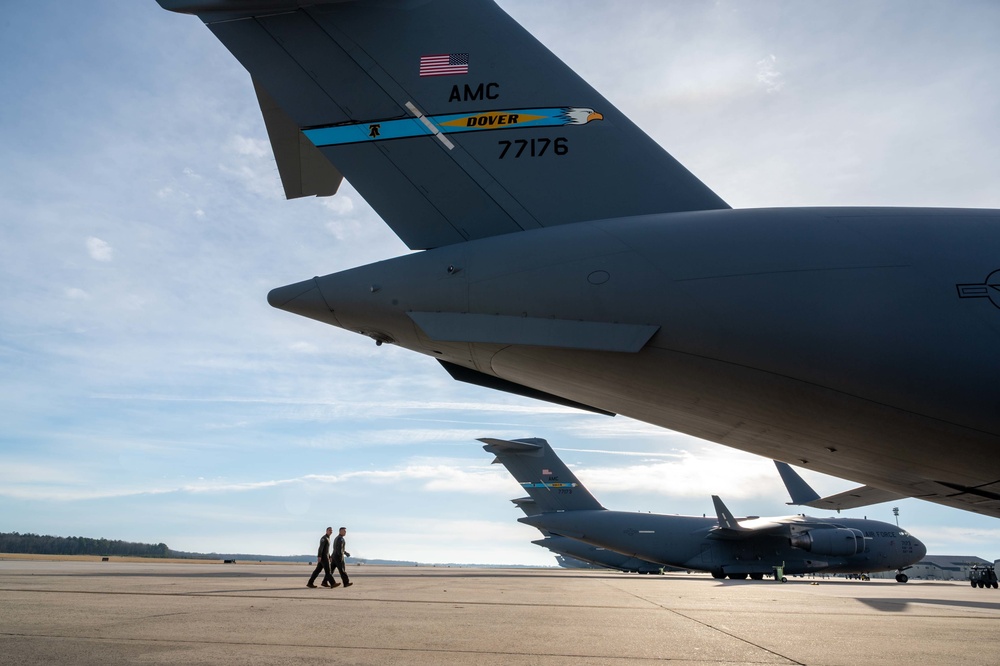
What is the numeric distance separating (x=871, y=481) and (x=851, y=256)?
4.97ft

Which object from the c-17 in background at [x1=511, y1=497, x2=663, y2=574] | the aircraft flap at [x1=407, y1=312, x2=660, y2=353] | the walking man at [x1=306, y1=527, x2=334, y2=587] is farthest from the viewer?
the c-17 in background at [x1=511, y1=497, x2=663, y2=574]

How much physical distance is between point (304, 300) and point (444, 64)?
1.65m

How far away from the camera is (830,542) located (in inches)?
880

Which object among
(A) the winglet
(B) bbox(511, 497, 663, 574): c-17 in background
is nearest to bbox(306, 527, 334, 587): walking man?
(A) the winglet

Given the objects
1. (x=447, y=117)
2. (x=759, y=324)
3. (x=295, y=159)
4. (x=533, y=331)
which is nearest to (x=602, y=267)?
(x=533, y=331)

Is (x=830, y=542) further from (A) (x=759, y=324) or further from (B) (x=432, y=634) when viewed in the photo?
(A) (x=759, y=324)

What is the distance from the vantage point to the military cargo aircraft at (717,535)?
74.4ft

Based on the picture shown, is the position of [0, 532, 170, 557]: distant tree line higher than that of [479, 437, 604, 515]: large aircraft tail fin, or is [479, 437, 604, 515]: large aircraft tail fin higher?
[479, 437, 604, 515]: large aircraft tail fin

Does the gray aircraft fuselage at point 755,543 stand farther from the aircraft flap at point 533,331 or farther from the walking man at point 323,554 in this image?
the aircraft flap at point 533,331

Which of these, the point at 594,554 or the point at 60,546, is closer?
the point at 594,554

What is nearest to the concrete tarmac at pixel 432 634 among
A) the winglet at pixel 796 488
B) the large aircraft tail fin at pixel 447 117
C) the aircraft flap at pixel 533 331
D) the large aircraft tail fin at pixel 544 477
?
the aircraft flap at pixel 533 331

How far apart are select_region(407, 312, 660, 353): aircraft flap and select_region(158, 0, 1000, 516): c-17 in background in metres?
0.01

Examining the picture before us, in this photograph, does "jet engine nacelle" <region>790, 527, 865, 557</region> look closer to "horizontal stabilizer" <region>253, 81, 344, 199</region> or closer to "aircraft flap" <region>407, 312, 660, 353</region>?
"horizontal stabilizer" <region>253, 81, 344, 199</region>

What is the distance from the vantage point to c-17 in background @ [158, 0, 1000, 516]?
2.72m
